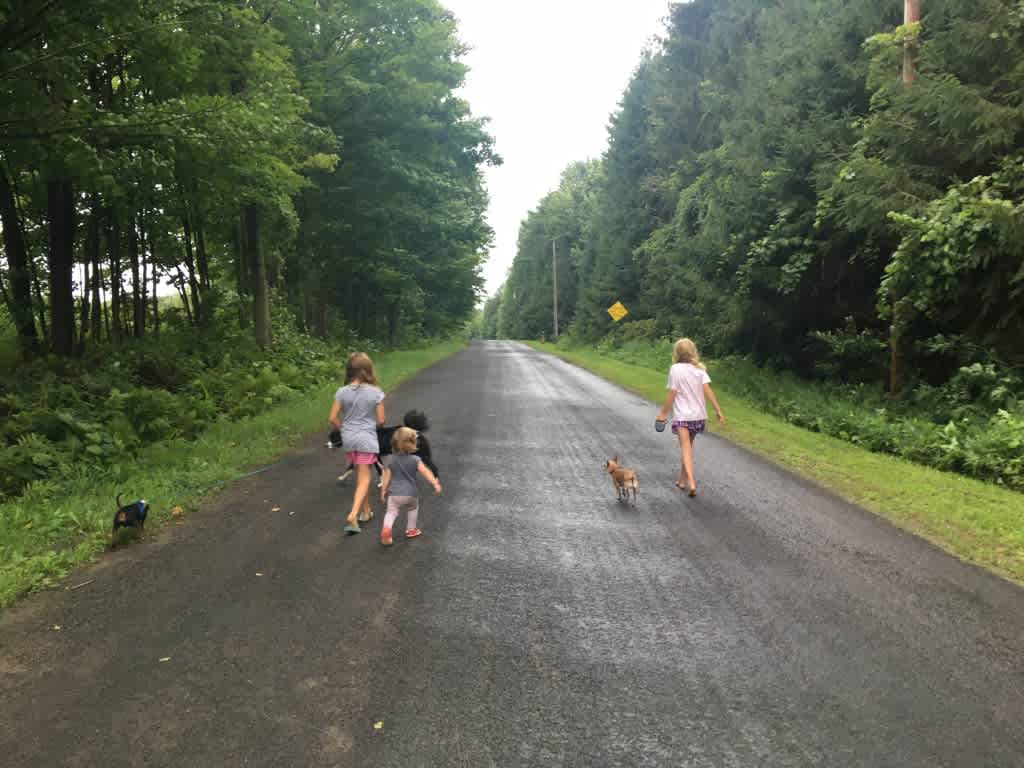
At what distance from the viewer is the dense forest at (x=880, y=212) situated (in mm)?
9703

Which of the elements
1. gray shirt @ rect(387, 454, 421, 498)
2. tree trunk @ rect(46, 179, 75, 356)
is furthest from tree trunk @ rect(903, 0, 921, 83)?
tree trunk @ rect(46, 179, 75, 356)

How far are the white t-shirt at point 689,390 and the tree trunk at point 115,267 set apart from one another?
46.5 ft

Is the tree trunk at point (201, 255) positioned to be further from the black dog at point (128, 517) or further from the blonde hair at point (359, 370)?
the black dog at point (128, 517)

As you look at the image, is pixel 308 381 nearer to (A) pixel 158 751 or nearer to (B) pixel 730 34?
(A) pixel 158 751

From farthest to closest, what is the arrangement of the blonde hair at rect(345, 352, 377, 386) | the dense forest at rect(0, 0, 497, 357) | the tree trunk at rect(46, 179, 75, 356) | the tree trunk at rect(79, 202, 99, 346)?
the tree trunk at rect(79, 202, 99, 346) → the tree trunk at rect(46, 179, 75, 356) → the dense forest at rect(0, 0, 497, 357) → the blonde hair at rect(345, 352, 377, 386)

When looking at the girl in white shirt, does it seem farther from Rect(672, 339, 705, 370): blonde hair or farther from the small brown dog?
the small brown dog

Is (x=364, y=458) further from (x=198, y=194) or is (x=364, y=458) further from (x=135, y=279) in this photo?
(x=135, y=279)

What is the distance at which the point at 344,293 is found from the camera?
31.0 metres

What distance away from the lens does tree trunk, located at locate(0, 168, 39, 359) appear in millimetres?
12891

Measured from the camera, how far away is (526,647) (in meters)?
3.63

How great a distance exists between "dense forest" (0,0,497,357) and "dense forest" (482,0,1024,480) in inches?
400

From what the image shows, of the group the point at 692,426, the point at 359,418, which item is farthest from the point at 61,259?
the point at 692,426

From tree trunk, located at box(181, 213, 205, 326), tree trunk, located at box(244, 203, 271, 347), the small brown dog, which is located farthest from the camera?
tree trunk, located at box(181, 213, 205, 326)

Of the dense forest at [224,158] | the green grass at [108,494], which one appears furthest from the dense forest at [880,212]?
the dense forest at [224,158]
